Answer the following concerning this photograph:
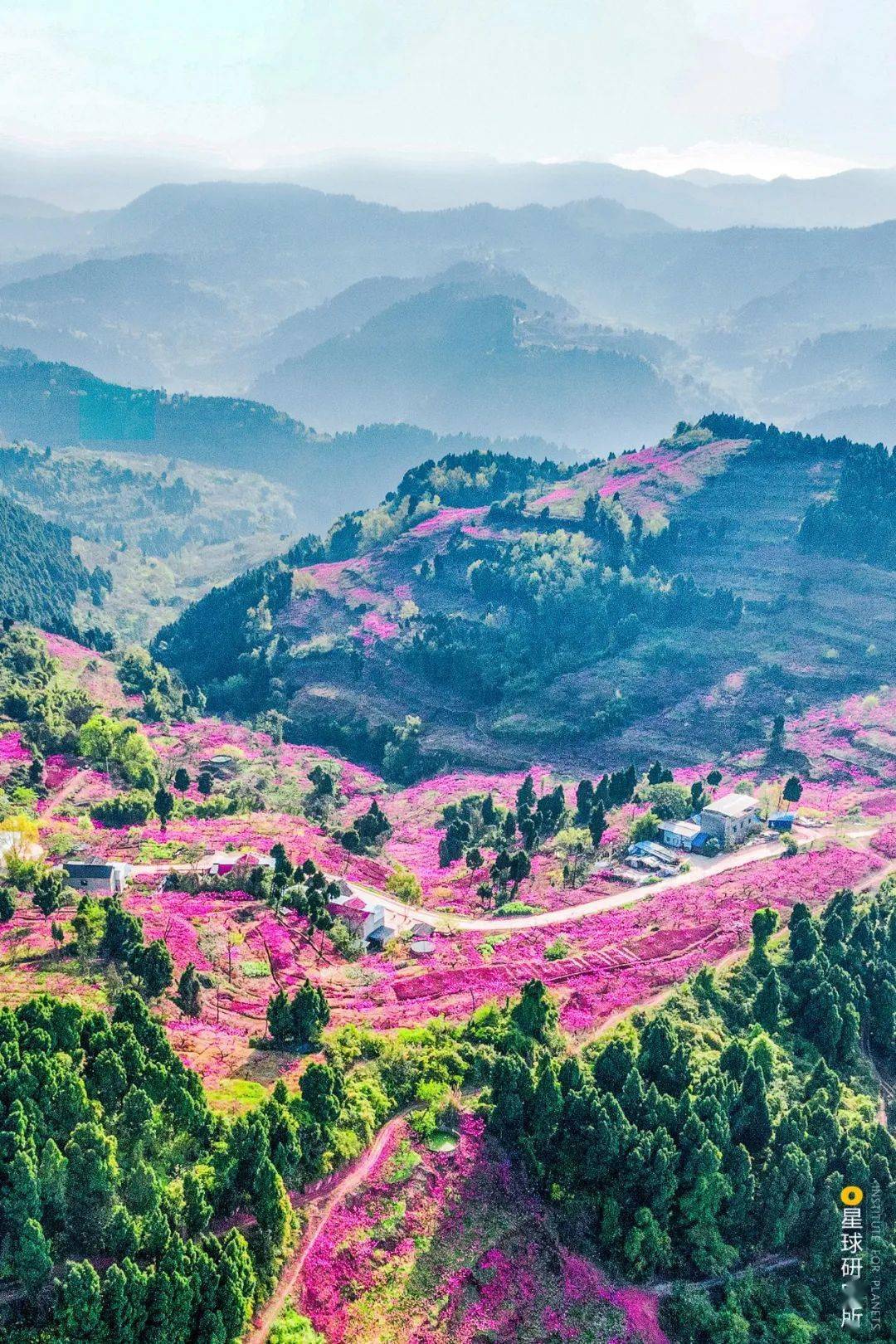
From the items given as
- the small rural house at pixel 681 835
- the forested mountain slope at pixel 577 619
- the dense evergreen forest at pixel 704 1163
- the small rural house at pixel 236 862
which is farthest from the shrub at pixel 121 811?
the dense evergreen forest at pixel 704 1163

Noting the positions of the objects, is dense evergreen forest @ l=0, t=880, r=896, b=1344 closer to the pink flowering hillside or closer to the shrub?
the pink flowering hillside

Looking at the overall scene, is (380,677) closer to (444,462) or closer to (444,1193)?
(444,462)

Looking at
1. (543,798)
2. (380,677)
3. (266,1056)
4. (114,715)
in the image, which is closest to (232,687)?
(380,677)

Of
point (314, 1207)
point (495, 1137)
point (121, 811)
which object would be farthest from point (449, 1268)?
point (121, 811)

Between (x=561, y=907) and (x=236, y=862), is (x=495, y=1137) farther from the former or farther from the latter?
(x=236, y=862)

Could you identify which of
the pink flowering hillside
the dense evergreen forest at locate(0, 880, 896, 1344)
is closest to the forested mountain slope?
the dense evergreen forest at locate(0, 880, 896, 1344)

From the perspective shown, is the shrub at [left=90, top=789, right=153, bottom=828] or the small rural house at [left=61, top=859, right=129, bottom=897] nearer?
the small rural house at [left=61, top=859, right=129, bottom=897]
